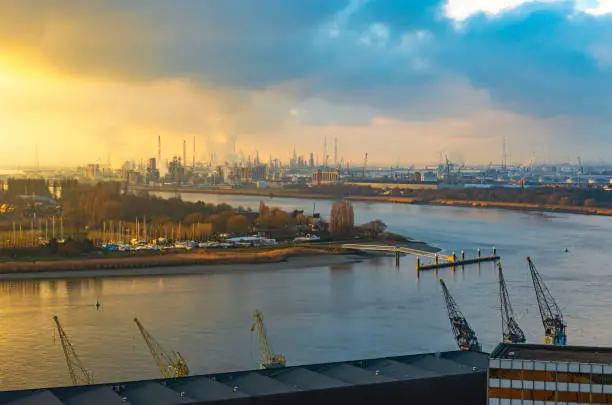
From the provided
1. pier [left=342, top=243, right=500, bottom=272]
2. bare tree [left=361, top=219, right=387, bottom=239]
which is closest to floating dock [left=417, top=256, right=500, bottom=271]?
pier [left=342, top=243, right=500, bottom=272]

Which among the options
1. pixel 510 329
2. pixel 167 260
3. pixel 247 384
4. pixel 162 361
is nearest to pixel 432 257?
pixel 167 260

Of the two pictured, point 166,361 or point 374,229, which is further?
point 374,229

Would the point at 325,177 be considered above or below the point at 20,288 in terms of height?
above

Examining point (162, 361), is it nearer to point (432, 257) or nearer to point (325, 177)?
point (432, 257)

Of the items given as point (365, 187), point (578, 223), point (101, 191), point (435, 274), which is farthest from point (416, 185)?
point (435, 274)

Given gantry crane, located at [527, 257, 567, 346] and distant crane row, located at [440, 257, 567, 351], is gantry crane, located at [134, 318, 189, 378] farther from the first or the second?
gantry crane, located at [527, 257, 567, 346]

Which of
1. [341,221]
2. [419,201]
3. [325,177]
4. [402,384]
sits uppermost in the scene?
[325,177]
